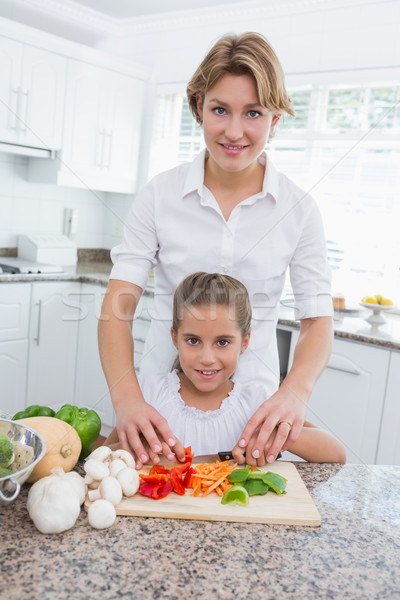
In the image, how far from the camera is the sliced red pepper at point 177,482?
871 mm

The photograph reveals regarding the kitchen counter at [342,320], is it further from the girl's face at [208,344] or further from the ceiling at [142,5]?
the ceiling at [142,5]

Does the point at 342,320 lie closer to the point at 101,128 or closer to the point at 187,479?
the point at 101,128

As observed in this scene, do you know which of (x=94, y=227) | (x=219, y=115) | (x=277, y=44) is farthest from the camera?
(x=94, y=227)

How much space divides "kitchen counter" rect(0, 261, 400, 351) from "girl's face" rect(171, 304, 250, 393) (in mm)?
1196

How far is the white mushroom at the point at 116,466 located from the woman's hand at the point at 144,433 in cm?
10

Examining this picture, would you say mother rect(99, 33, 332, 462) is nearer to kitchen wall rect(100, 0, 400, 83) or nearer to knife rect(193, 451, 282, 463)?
knife rect(193, 451, 282, 463)

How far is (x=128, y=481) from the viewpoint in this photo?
0.85 meters

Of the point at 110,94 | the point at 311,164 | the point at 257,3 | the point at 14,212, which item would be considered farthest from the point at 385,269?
the point at 14,212

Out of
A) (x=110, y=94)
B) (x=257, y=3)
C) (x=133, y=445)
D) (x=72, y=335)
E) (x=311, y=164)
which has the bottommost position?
(x=72, y=335)

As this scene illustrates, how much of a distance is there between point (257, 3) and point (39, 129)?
4.53ft

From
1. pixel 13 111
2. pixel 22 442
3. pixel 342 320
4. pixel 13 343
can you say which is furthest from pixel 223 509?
pixel 13 111

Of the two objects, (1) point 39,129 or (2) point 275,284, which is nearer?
(2) point 275,284

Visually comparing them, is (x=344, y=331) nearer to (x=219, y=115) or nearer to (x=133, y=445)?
(x=219, y=115)

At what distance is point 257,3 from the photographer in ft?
10.6
